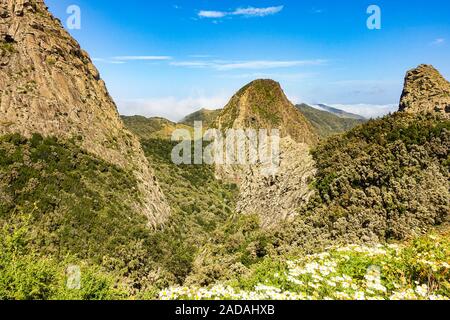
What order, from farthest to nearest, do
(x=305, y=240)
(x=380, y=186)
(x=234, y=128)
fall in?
(x=234, y=128) < (x=380, y=186) < (x=305, y=240)

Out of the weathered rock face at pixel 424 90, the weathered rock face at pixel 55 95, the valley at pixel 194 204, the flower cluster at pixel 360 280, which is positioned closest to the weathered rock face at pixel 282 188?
the valley at pixel 194 204

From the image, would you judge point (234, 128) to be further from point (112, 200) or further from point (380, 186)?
point (380, 186)

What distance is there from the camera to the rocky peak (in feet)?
427

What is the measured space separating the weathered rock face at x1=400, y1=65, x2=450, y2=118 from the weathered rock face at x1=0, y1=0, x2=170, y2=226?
49.9 metres

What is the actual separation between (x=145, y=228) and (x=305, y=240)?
133 feet

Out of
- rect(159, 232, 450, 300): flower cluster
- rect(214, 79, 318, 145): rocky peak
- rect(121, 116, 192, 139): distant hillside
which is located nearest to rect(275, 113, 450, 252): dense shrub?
rect(159, 232, 450, 300): flower cluster

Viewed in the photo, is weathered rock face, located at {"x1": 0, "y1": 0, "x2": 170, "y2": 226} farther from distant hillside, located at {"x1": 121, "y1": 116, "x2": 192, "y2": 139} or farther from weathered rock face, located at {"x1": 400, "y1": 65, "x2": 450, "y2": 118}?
distant hillside, located at {"x1": 121, "y1": 116, "x2": 192, "y2": 139}

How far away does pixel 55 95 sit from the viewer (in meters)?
59.0

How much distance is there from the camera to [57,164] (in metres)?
48.2

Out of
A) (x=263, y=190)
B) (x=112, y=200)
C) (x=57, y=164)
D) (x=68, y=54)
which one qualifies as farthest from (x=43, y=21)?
(x=263, y=190)

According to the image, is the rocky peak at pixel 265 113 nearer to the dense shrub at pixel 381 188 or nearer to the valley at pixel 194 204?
the valley at pixel 194 204

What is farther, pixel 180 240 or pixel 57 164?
pixel 180 240

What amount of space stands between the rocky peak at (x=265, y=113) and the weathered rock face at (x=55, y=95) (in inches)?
2517

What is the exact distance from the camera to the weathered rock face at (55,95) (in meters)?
54.0
